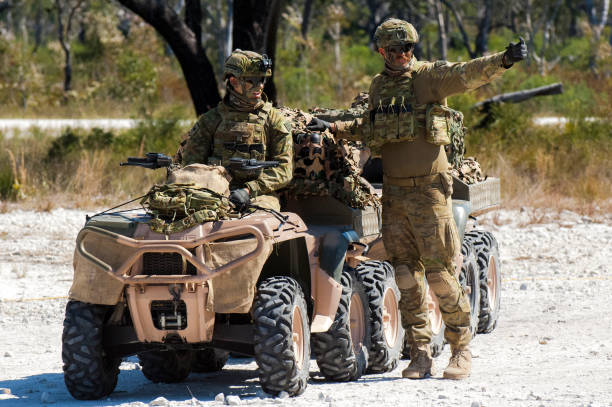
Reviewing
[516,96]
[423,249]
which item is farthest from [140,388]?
[516,96]

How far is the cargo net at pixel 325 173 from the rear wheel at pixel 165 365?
1.47 meters

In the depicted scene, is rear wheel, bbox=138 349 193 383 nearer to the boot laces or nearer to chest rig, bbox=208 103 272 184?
chest rig, bbox=208 103 272 184

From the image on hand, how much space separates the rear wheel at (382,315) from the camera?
8164mm

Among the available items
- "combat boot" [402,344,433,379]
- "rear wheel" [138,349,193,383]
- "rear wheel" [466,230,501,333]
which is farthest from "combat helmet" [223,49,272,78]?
"rear wheel" [466,230,501,333]

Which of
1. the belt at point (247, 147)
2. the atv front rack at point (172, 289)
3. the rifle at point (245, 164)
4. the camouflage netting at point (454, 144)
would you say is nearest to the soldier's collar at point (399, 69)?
the belt at point (247, 147)

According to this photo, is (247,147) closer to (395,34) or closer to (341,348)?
(395,34)

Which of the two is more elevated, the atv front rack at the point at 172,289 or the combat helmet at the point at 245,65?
the combat helmet at the point at 245,65

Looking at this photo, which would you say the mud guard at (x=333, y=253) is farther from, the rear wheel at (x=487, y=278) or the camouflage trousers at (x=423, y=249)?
→ the rear wheel at (x=487, y=278)

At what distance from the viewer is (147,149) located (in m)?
18.3

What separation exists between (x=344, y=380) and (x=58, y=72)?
33024mm

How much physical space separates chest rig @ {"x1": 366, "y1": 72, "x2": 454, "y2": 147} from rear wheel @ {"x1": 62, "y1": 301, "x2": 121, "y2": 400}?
2198 millimetres

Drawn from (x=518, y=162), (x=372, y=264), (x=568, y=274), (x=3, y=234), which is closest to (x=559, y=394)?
(x=372, y=264)

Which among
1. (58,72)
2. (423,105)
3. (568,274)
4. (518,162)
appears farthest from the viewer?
(58,72)

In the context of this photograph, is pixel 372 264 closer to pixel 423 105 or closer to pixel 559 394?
pixel 423 105
